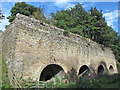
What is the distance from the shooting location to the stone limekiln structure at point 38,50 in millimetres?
6395

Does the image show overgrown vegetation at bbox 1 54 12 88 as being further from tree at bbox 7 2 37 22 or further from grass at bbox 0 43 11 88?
tree at bbox 7 2 37 22

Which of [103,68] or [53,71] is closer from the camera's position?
[53,71]

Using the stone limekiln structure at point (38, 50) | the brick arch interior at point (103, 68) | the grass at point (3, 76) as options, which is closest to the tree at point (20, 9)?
the stone limekiln structure at point (38, 50)

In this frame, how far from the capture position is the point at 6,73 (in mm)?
6422

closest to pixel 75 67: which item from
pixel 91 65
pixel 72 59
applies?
pixel 72 59

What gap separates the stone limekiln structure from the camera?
639cm

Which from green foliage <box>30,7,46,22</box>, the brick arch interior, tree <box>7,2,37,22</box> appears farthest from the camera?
tree <box>7,2,37,22</box>

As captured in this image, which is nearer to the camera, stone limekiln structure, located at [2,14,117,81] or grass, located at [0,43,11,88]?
grass, located at [0,43,11,88]

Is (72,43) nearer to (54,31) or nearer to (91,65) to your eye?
(54,31)

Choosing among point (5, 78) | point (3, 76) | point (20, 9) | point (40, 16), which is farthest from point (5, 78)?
point (20, 9)

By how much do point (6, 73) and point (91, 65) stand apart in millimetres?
8585

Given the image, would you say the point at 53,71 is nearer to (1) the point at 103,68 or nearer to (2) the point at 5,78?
(2) the point at 5,78

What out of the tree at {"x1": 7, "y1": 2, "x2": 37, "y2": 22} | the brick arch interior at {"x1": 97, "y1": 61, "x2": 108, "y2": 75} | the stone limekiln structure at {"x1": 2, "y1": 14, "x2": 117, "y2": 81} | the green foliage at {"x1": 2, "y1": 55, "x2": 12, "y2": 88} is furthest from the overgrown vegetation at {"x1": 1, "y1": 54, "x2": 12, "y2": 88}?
the tree at {"x1": 7, "y1": 2, "x2": 37, "y2": 22}

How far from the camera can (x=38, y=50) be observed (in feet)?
23.7
